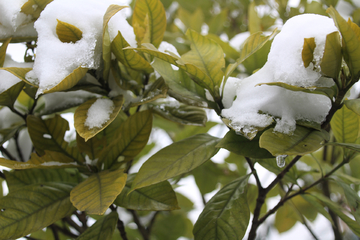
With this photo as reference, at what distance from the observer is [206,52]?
2.02 feet

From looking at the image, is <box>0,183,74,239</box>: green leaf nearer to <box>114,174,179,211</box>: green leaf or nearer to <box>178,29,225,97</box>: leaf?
<box>114,174,179,211</box>: green leaf

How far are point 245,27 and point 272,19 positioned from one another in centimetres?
32

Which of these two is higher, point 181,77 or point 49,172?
point 181,77

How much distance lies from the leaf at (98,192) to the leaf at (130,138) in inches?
2.6

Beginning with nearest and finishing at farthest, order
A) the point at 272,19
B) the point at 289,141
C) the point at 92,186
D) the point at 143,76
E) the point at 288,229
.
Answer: the point at 289,141
the point at 92,186
the point at 143,76
the point at 288,229
the point at 272,19

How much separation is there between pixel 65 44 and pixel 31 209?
350mm

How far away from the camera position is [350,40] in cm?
46

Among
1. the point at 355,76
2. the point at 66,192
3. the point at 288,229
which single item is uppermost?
the point at 355,76

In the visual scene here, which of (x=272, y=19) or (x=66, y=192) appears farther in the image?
(x=272, y=19)

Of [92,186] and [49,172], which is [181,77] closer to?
[92,186]

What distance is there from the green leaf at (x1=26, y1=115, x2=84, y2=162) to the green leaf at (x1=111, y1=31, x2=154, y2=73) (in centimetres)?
23

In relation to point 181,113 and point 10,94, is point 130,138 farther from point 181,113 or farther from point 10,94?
point 10,94

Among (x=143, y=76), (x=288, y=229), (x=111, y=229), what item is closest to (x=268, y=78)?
(x=143, y=76)

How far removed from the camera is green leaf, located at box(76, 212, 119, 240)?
61cm
